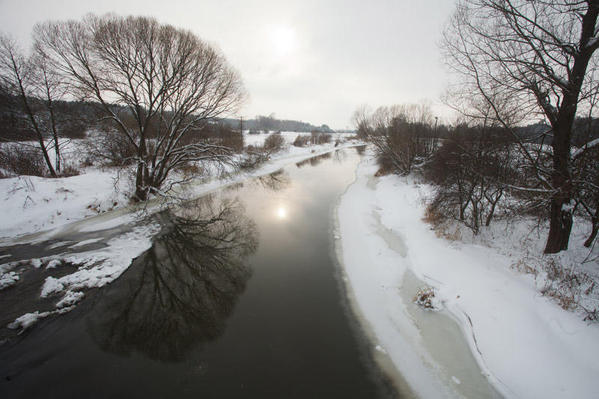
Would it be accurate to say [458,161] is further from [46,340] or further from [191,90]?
[191,90]

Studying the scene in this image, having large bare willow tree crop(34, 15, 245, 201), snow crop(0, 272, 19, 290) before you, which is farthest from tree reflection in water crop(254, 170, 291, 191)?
snow crop(0, 272, 19, 290)

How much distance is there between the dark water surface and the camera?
12.3 feet

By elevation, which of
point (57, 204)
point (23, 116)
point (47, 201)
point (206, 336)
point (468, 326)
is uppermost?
point (23, 116)

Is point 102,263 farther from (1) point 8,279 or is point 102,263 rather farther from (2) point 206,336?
(2) point 206,336

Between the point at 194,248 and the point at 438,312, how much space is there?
785 centimetres

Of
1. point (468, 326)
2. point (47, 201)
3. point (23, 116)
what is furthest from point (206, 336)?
point (23, 116)

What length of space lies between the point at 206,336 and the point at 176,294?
6.02ft

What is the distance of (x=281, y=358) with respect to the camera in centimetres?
425

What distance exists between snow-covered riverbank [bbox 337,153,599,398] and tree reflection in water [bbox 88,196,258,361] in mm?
3582

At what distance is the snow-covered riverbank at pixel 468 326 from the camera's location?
3.52 m

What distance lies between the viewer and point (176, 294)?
593cm

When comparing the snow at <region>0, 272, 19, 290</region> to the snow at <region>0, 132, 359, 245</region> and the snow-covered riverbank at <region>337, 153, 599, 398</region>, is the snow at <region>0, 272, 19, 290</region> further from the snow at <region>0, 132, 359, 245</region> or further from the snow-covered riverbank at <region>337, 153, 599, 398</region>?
the snow-covered riverbank at <region>337, 153, 599, 398</region>

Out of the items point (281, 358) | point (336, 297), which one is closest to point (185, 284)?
point (281, 358)

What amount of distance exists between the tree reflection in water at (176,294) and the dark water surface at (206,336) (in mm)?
27
